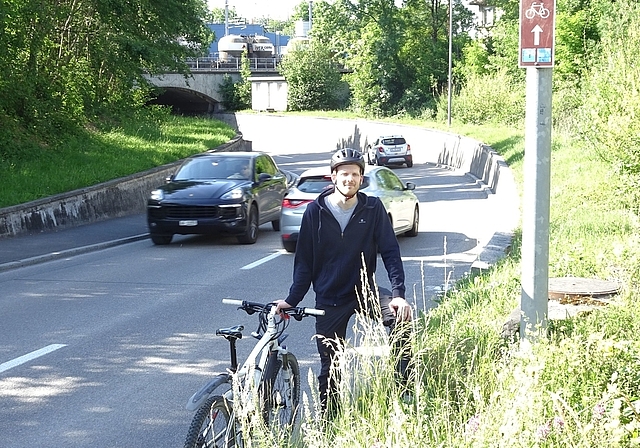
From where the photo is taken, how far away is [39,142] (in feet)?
85.4

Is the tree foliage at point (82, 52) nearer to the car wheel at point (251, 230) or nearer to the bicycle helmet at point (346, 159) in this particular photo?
the car wheel at point (251, 230)

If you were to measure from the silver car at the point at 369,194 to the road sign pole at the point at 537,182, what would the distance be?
944cm

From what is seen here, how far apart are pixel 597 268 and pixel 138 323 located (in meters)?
4.68

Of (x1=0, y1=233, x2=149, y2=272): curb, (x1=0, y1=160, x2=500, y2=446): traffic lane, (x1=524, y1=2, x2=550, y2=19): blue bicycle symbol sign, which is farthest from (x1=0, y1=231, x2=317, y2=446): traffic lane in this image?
(x1=524, y1=2, x2=550, y2=19): blue bicycle symbol sign

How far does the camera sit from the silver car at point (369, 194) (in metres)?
15.6

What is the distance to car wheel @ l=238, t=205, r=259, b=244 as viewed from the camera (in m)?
17.1

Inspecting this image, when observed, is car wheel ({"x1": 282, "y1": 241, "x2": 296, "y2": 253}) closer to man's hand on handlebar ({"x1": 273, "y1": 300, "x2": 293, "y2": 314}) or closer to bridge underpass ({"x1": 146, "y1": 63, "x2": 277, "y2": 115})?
man's hand on handlebar ({"x1": 273, "y1": 300, "x2": 293, "y2": 314})

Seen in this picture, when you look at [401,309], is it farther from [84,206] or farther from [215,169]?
[84,206]

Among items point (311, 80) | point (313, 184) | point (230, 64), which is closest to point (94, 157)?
point (313, 184)

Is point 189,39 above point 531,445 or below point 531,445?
above

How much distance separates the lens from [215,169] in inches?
738

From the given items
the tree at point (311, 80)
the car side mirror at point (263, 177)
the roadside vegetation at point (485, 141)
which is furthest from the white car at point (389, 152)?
Answer: the car side mirror at point (263, 177)

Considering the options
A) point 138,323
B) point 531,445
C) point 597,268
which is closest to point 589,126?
point 597,268

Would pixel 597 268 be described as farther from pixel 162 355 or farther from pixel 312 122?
pixel 312 122
